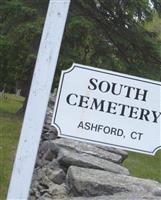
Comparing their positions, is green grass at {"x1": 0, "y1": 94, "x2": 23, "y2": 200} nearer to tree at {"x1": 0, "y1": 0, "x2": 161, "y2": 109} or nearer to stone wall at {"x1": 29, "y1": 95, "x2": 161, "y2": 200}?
stone wall at {"x1": 29, "y1": 95, "x2": 161, "y2": 200}

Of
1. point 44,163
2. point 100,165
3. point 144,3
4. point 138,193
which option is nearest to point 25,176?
point 138,193

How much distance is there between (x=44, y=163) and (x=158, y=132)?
4.41 metres

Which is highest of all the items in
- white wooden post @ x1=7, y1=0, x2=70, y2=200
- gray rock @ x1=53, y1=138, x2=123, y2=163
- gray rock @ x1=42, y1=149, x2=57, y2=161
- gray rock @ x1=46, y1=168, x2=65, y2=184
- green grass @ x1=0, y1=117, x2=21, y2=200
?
white wooden post @ x1=7, y1=0, x2=70, y2=200

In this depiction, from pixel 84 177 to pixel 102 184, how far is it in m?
0.20

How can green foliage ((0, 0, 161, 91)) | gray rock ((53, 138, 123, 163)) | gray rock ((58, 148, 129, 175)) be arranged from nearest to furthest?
gray rock ((58, 148, 129, 175)) < gray rock ((53, 138, 123, 163)) < green foliage ((0, 0, 161, 91))

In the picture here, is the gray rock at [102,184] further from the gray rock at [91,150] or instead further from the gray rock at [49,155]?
the gray rock at [49,155]

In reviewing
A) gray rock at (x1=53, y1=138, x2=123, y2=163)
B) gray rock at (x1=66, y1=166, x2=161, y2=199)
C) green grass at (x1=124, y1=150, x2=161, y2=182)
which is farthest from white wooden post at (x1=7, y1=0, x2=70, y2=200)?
green grass at (x1=124, y1=150, x2=161, y2=182)

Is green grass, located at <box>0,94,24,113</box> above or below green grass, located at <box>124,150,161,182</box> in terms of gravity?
above

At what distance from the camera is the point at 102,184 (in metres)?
5.26

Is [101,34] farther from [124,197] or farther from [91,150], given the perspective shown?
[124,197]

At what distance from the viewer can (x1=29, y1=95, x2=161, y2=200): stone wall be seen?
525 centimetres

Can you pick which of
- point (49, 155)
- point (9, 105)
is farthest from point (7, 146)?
point (9, 105)

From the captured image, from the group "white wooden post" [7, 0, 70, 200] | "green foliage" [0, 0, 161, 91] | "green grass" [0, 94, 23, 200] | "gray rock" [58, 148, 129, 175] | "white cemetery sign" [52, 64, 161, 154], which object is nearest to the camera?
"white wooden post" [7, 0, 70, 200]

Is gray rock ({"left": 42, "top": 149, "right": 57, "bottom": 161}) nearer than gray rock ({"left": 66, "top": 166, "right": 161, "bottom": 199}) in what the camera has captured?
No
